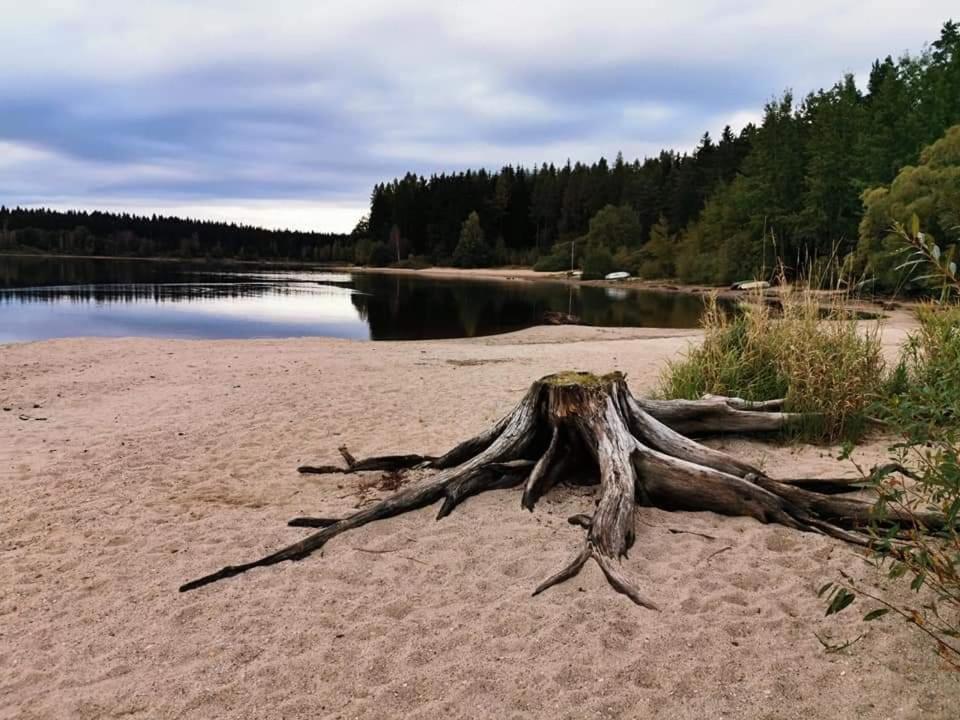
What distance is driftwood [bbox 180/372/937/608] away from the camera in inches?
152

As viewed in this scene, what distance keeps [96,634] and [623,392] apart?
11.5 feet

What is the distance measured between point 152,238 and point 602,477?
16232cm

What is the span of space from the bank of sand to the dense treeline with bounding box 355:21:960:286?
3.99 meters

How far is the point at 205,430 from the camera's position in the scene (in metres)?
7.05

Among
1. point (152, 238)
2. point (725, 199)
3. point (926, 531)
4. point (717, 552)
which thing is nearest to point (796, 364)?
point (717, 552)

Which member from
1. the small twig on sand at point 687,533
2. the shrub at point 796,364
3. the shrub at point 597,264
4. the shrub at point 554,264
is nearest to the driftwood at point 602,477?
the small twig on sand at point 687,533

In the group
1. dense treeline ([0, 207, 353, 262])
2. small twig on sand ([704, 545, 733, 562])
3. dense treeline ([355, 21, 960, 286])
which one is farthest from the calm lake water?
dense treeline ([0, 207, 353, 262])

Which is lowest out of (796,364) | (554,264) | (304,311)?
(304,311)

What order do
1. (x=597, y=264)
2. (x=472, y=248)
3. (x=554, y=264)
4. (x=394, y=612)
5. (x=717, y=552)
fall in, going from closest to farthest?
1. (x=394, y=612)
2. (x=717, y=552)
3. (x=597, y=264)
4. (x=554, y=264)
5. (x=472, y=248)

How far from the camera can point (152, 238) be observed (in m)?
147

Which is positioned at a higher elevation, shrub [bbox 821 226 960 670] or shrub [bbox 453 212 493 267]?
shrub [bbox 453 212 493 267]

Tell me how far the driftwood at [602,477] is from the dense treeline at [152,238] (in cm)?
12042

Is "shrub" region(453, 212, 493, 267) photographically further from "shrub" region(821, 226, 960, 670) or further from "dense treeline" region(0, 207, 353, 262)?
"shrub" region(821, 226, 960, 670)

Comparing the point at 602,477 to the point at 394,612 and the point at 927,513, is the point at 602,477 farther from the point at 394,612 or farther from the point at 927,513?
the point at 927,513
